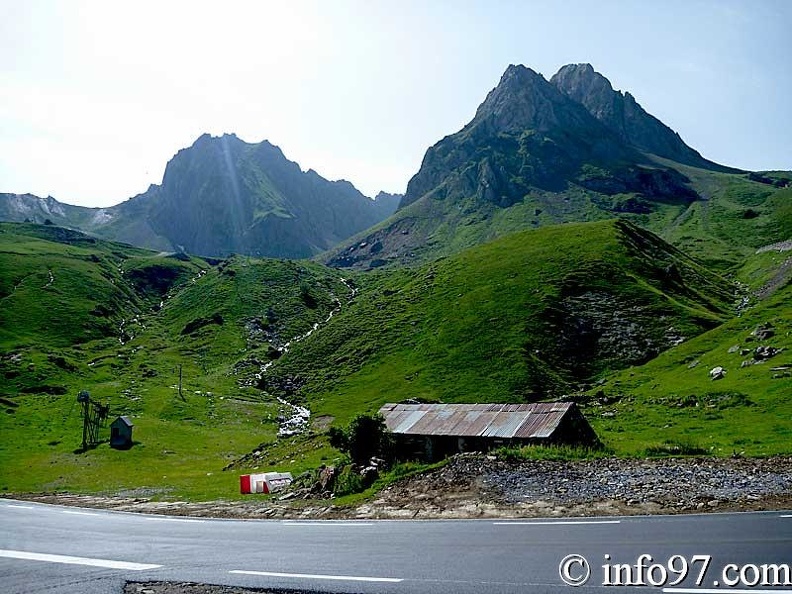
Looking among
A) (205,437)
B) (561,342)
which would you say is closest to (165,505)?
(205,437)

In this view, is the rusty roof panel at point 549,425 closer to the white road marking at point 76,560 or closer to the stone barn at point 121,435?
the white road marking at point 76,560

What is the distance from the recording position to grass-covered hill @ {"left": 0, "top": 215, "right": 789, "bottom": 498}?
63.8 m

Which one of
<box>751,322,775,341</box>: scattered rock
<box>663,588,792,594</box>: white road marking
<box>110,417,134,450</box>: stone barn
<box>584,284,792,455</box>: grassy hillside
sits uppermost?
<box>751,322,775,341</box>: scattered rock

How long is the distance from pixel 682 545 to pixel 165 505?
3450 cm

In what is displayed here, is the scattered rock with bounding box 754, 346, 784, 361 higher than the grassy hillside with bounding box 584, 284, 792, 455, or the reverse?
the scattered rock with bounding box 754, 346, 784, 361

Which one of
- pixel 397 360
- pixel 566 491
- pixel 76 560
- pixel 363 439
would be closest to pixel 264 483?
pixel 363 439

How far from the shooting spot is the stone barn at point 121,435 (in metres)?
83.4

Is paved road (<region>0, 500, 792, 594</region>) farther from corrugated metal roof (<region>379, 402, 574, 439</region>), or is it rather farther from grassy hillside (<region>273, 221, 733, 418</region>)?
grassy hillside (<region>273, 221, 733, 418</region>)

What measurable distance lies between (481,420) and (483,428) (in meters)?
1.40

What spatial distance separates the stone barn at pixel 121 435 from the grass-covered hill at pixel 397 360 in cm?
288

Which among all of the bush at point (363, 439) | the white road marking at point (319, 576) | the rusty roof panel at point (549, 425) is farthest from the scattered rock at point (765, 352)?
the white road marking at point (319, 576)

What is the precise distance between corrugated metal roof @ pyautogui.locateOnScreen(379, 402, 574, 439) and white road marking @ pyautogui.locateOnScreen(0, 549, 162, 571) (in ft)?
81.9

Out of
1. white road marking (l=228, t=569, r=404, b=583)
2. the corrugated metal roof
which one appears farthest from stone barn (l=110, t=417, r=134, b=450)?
white road marking (l=228, t=569, r=404, b=583)

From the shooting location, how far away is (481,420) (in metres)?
39.8
